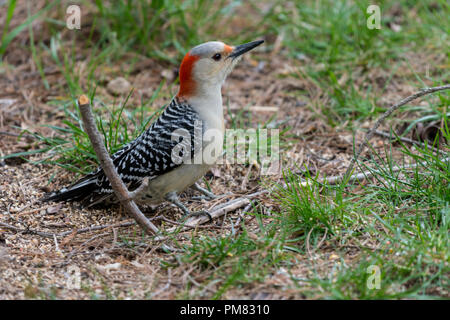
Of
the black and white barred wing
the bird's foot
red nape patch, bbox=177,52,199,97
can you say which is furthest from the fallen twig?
red nape patch, bbox=177,52,199,97

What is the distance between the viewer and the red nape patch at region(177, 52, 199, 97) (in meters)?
4.98

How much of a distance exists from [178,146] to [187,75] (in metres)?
0.69

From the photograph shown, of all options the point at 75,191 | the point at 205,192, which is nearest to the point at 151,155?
the point at 205,192

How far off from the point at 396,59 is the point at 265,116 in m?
2.03

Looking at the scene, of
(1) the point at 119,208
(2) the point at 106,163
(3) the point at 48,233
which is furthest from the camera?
(1) the point at 119,208

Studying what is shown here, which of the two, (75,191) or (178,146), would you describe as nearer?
(178,146)

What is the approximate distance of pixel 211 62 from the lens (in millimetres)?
5031

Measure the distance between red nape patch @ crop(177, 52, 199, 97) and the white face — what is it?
0.04 meters

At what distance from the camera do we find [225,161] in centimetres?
567

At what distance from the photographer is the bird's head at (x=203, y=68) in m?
4.98

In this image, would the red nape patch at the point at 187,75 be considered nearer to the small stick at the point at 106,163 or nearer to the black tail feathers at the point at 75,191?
the black tail feathers at the point at 75,191

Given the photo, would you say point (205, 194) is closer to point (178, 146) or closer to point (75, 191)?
point (178, 146)

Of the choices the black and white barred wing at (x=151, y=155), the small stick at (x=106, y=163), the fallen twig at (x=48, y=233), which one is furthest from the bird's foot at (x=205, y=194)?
the small stick at (x=106, y=163)

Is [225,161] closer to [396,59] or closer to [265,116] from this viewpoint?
[265,116]
